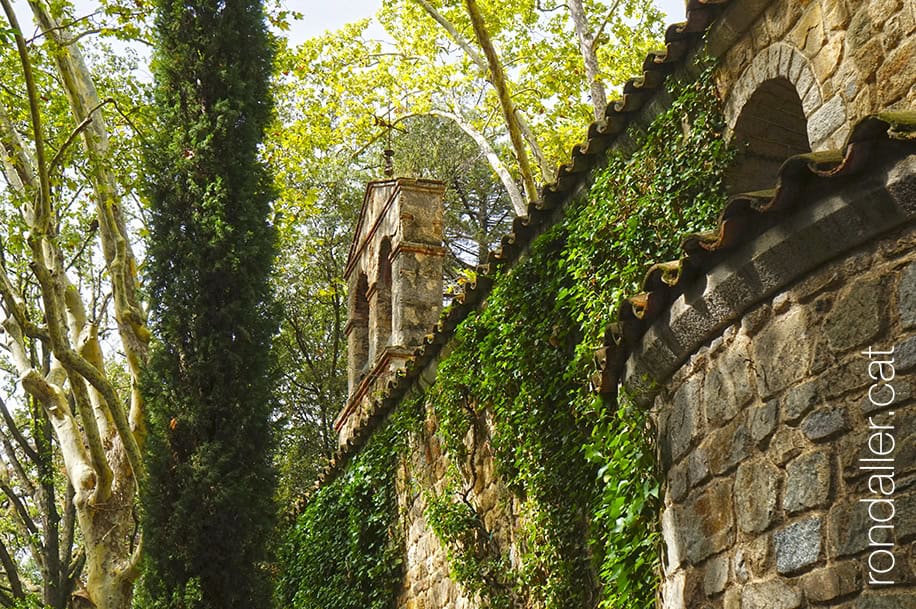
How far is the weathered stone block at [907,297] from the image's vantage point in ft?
10.3

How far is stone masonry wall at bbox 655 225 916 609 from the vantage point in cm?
314

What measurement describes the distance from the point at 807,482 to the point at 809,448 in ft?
0.35

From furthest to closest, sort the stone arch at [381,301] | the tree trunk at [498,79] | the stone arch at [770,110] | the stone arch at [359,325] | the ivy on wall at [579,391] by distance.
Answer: the stone arch at [359,325] → the stone arch at [381,301] → the tree trunk at [498,79] → the ivy on wall at [579,391] → the stone arch at [770,110]

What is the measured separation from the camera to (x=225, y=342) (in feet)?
27.3

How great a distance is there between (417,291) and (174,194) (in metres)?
2.90

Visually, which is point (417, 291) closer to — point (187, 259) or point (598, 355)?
point (187, 259)

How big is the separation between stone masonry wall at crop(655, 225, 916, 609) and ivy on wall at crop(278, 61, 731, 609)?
58cm

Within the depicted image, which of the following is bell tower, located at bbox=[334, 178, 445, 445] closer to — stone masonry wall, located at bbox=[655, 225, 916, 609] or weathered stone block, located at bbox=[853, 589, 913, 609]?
stone masonry wall, located at bbox=[655, 225, 916, 609]

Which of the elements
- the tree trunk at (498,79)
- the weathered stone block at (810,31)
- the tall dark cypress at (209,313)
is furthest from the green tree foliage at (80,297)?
the weathered stone block at (810,31)

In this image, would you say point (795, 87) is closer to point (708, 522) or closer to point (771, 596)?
point (708, 522)

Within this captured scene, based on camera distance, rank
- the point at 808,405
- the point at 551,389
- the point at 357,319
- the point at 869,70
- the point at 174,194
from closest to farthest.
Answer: the point at 808,405, the point at 869,70, the point at 551,389, the point at 174,194, the point at 357,319

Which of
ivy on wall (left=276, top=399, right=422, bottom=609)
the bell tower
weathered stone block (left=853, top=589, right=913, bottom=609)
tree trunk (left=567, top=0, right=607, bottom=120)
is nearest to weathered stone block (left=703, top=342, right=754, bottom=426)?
weathered stone block (left=853, top=589, right=913, bottom=609)

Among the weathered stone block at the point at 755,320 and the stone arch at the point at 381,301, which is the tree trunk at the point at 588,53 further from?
the weathered stone block at the point at 755,320

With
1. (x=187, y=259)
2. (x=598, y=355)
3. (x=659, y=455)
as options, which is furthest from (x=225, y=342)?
(x=659, y=455)
